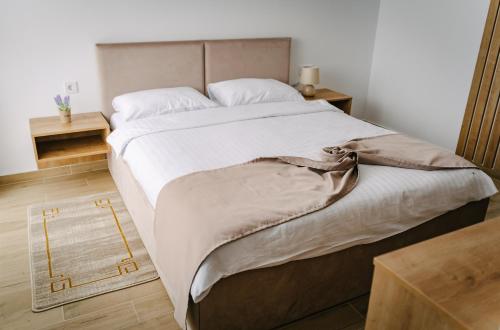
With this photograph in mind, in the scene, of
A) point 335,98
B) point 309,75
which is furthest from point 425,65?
point 309,75

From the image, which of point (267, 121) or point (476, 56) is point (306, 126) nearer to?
point (267, 121)

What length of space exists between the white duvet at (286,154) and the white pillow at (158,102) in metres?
0.11

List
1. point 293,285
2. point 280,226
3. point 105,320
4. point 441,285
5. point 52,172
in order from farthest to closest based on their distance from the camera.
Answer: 1. point 52,172
2. point 105,320
3. point 293,285
4. point 280,226
5. point 441,285

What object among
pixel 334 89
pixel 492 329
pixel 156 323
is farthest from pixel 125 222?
pixel 334 89

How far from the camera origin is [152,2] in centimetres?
303

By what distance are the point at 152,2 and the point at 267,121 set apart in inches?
47.6

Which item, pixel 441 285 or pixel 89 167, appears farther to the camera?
pixel 89 167

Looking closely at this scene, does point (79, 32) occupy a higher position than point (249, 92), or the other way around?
point (79, 32)

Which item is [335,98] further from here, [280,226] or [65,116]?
[280,226]

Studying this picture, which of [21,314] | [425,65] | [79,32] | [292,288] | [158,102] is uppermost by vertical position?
[79,32]

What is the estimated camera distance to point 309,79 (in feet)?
11.8

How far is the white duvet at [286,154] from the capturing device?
1.58 meters

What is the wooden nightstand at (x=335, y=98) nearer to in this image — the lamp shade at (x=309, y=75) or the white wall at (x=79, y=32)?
the lamp shade at (x=309, y=75)

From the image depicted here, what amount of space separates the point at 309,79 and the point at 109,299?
7.90ft
